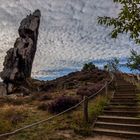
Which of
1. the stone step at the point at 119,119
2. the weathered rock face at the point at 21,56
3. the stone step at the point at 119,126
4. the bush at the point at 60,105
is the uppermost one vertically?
the weathered rock face at the point at 21,56

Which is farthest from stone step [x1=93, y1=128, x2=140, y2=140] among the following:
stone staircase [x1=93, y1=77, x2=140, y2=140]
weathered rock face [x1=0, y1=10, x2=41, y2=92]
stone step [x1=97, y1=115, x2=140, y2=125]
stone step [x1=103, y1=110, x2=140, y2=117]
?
weathered rock face [x1=0, y1=10, x2=41, y2=92]

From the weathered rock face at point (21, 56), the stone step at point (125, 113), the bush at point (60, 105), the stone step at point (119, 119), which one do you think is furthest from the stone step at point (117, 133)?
the weathered rock face at point (21, 56)

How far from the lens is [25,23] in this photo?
50.6 metres

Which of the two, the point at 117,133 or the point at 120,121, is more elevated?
the point at 120,121

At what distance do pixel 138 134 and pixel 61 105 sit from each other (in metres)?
5.89

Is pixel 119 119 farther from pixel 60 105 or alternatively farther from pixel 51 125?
pixel 60 105

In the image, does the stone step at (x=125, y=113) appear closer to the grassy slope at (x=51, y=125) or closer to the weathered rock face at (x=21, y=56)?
the grassy slope at (x=51, y=125)

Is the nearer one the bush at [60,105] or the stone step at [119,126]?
the stone step at [119,126]

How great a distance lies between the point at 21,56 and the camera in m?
45.6

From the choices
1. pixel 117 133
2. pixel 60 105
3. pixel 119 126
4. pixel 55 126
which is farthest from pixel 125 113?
pixel 55 126

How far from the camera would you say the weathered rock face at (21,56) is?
4375 cm

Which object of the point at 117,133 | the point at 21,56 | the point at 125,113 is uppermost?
the point at 21,56

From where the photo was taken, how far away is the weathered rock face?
1722 inches

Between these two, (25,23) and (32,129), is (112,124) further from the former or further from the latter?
(25,23)
